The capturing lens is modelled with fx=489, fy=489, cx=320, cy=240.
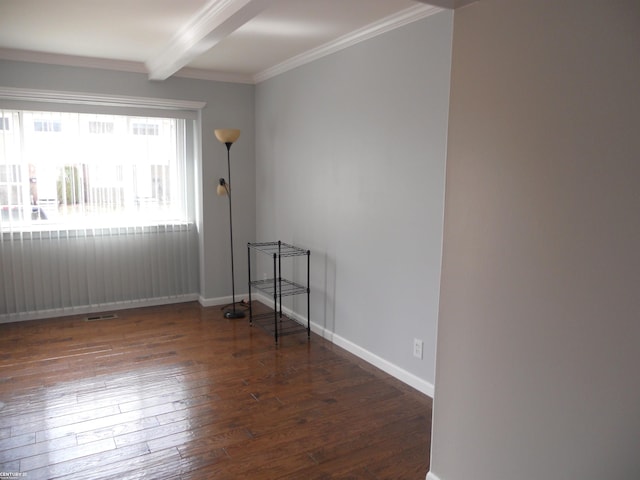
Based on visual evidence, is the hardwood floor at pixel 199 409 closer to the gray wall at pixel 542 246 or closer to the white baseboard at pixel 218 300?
the gray wall at pixel 542 246

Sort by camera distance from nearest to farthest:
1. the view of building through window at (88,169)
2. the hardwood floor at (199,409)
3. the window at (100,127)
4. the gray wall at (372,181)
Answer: the hardwood floor at (199,409) < the gray wall at (372,181) < the view of building through window at (88,169) < the window at (100,127)

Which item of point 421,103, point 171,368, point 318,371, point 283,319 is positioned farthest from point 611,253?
point 283,319

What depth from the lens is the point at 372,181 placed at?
3490 millimetres

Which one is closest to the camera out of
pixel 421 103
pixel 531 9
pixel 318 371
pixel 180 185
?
pixel 531 9

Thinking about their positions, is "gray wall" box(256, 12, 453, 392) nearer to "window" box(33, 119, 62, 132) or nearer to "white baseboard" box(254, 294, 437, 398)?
"white baseboard" box(254, 294, 437, 398)

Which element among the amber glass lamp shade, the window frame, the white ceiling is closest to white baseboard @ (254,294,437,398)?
the amber glass lamp shade

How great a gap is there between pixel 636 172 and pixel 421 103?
1.79 metres

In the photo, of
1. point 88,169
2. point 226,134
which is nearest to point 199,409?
point 226,134

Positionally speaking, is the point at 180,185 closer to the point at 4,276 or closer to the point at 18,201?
the point at 18,201

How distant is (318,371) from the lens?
11.5 feet

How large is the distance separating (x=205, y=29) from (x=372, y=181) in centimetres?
148

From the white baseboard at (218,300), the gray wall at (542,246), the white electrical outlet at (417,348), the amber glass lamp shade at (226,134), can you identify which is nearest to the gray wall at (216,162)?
the white baseboard at (218,300)

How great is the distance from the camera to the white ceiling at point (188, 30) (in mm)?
2895

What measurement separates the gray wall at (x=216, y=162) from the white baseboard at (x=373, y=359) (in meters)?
0.97
